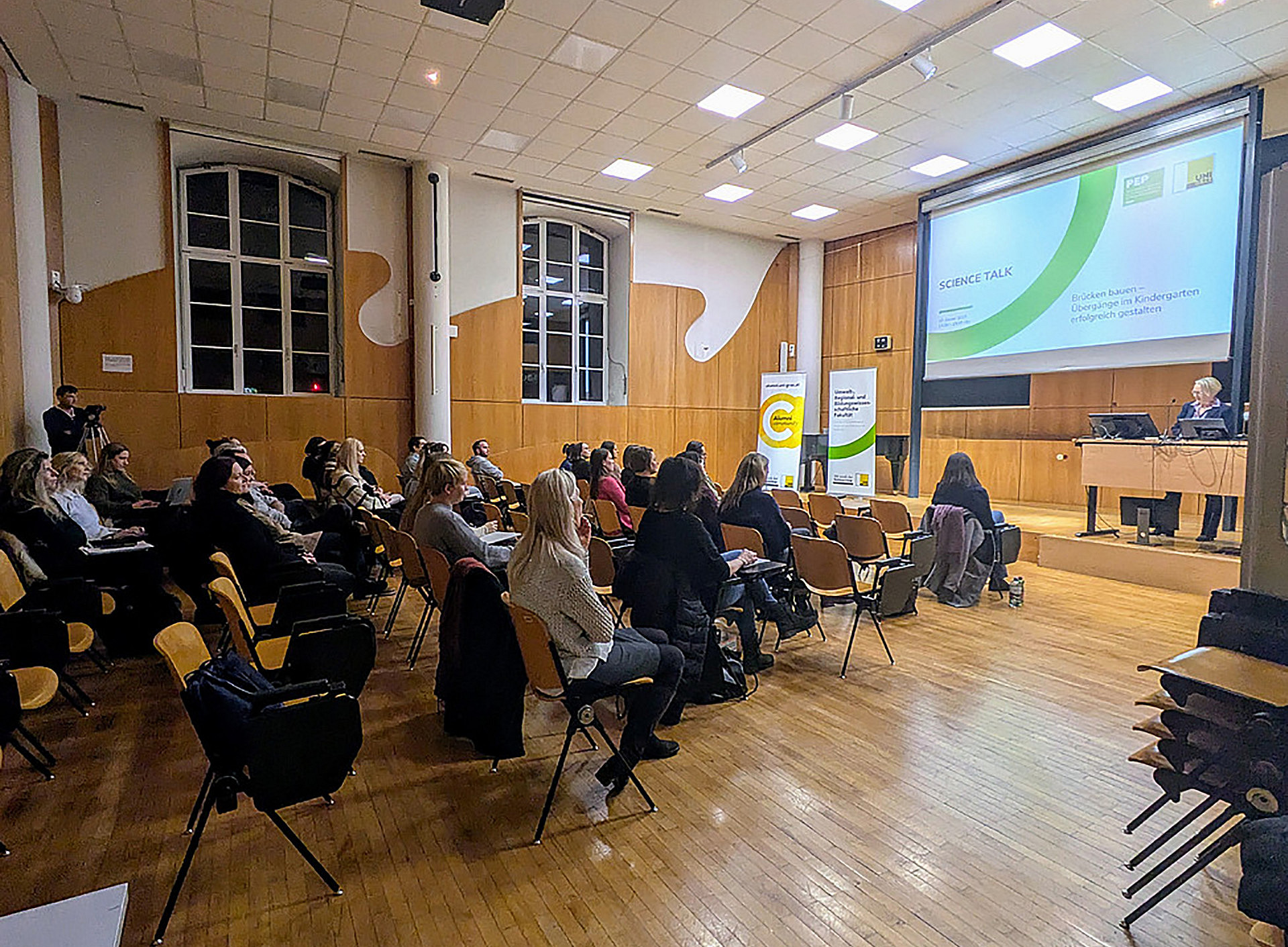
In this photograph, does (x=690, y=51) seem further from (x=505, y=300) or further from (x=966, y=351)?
(x=966, y=351)

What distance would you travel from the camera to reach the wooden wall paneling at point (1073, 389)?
961cm

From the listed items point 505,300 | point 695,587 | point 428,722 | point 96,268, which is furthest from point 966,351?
point 96,268

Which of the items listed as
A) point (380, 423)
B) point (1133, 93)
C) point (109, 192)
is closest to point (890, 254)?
point (1133, 93)

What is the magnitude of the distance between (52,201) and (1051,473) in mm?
12748

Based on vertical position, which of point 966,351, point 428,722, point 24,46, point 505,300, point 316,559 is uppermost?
A: point 24,46

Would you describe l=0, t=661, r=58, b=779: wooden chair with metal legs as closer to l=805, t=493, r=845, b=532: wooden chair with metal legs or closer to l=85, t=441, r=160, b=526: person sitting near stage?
l=85, t=441, r=160, b=526: person sitting near stage

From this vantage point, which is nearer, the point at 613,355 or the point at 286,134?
the point at 286,134

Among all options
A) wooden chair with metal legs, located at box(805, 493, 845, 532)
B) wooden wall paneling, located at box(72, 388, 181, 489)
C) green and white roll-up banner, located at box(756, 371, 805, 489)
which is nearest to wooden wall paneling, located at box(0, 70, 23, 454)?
wooden wall paneling, located at box(72, 388, 181, 489)

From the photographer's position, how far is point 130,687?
13.0 feet

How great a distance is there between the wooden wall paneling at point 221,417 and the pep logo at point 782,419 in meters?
7.70

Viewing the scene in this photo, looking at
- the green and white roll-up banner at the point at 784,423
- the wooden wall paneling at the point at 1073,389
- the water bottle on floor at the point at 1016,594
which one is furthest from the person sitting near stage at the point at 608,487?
the wooden wall paneling at the point at 1073,389

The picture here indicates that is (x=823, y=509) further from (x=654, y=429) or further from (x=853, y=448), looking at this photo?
(x=654, y=429)

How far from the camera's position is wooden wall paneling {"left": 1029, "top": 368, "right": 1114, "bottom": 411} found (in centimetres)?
961

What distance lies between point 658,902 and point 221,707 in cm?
145
